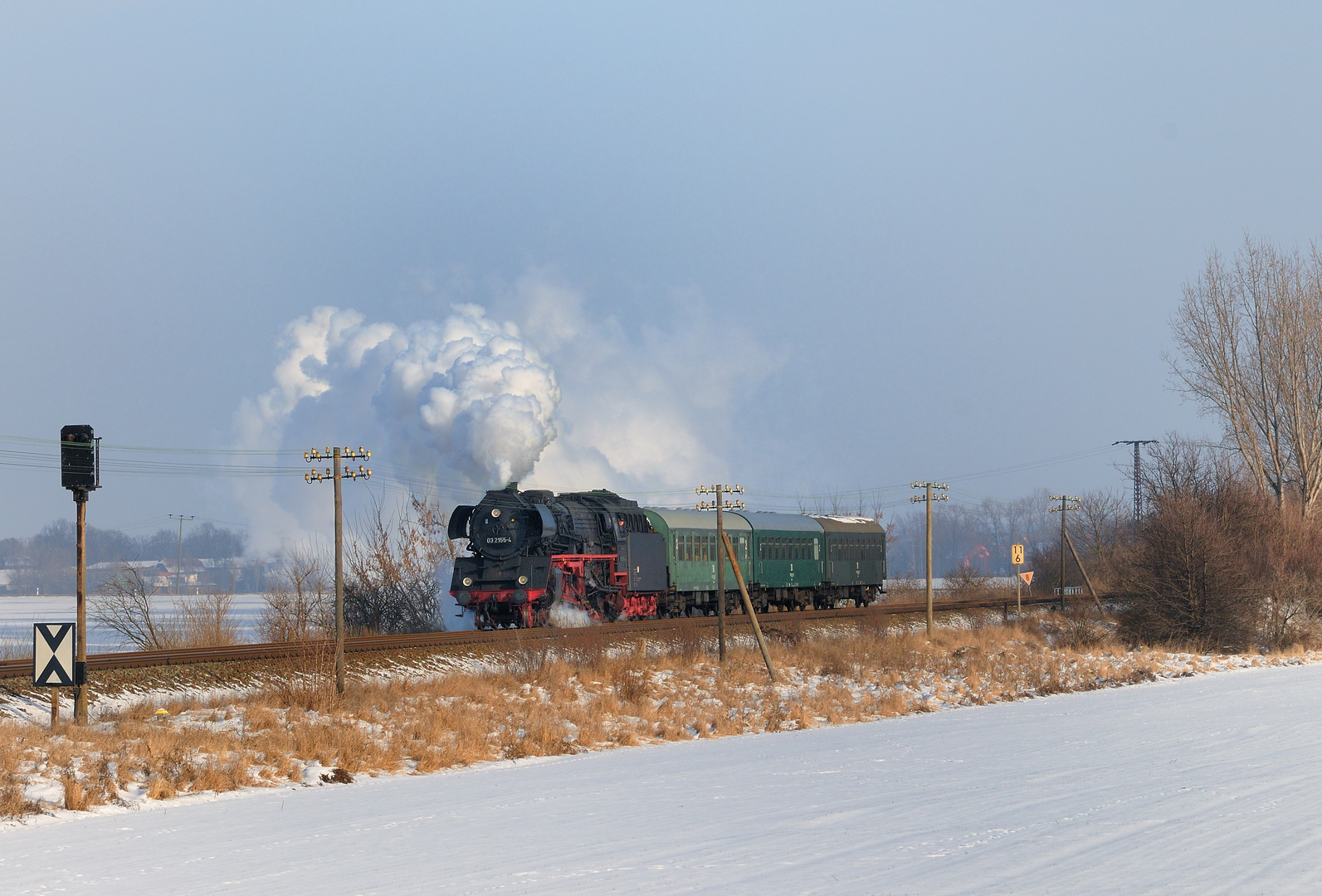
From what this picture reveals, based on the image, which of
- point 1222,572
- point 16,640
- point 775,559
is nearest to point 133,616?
point 16,640

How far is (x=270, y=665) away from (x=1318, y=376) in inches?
1825

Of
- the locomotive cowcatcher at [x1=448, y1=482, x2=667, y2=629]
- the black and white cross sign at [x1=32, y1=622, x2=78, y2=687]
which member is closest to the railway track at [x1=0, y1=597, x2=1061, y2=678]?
the locomotive cowcatcher at [x1=448, y1=482, x2=667, y2=629]

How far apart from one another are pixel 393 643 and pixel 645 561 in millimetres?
10219

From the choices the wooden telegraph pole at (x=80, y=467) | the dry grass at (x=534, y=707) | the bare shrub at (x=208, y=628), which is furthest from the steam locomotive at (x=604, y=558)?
the wooden telegraph pole at (x=80, y=467)

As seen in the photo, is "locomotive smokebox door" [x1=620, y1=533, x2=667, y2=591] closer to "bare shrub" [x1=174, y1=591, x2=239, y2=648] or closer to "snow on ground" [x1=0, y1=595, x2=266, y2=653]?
"bare shrub" [x1=174, y1=591, x2=239, y2=648]

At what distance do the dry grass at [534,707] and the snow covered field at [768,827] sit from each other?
1.11m

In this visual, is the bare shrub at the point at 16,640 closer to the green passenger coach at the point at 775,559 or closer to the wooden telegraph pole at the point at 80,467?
the wooden telegraph pole at the point at 80,467

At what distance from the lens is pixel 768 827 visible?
40.1ft

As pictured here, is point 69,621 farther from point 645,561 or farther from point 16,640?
point 645,561

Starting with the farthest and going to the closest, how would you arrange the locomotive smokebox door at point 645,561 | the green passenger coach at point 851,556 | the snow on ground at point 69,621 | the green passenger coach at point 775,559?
the green passenger coach at point 851,556 < the snow on ground at point 69,621 < the green passenger coach at point 775,559 < the locomotive smokebox door at point 645,561

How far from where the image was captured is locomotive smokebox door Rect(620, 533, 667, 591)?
36.5 metres

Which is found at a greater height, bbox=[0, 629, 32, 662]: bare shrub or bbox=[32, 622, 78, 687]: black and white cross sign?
bbox=[32, 622, 78, 687]: black and white cross sign

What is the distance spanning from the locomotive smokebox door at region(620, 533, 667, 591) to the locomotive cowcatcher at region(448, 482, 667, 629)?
0.03m

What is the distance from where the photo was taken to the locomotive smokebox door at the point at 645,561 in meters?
36.5
